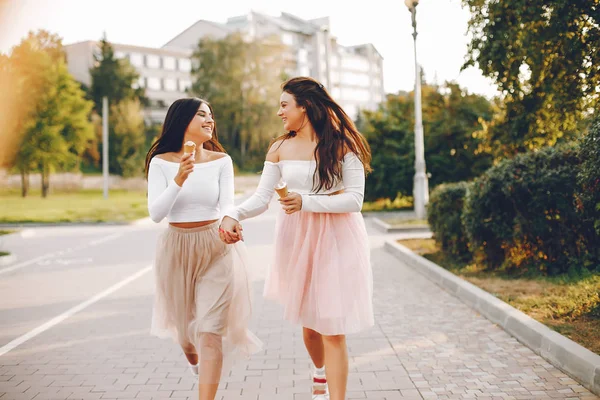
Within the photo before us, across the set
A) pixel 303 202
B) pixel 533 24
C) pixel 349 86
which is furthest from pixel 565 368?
pixel 349 86

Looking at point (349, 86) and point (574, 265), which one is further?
point (349, 86)

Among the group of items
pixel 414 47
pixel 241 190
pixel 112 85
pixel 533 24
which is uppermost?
pixel 112 85

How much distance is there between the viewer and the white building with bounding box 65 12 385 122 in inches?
3366

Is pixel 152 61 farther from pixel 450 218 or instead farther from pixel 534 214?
pixel 534 214

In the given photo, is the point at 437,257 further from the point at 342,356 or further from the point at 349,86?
the point at 349,86

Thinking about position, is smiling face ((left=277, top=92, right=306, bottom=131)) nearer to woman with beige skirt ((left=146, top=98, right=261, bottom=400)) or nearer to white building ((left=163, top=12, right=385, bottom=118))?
woman with beige skirt ((left=146, top=98, right=261, bottom=400))

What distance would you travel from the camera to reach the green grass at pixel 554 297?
580 centimetres

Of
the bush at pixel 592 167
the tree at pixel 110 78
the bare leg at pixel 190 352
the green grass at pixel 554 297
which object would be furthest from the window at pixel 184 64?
the bare leg at pixel 190 352

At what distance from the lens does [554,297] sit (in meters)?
7.27

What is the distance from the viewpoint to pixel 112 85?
76062mm

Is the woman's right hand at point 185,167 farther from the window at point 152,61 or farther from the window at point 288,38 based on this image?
the window at point 288,38

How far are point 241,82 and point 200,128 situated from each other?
63.1 metres

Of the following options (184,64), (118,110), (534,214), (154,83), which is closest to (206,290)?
(534,214)

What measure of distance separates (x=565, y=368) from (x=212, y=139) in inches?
128
